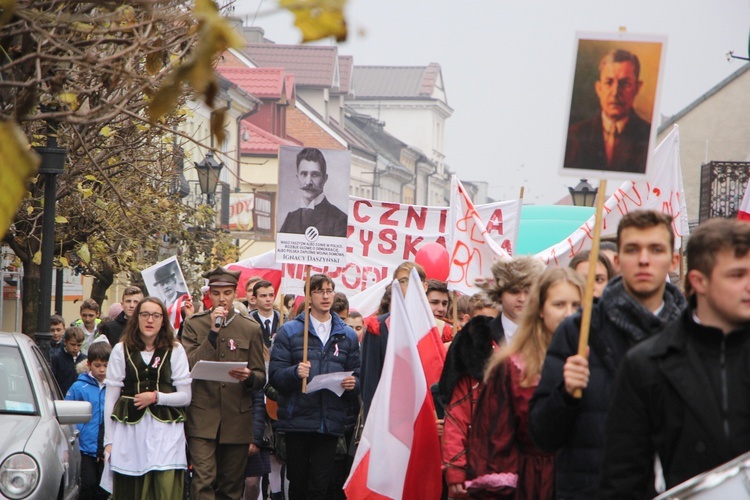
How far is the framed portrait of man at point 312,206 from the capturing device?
11953 mm

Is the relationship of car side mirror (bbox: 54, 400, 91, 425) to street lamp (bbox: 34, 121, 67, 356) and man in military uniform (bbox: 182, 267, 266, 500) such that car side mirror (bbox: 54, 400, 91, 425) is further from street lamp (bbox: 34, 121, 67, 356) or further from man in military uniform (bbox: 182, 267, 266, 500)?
street lamp (bbox: 34, 121, 67, 356)

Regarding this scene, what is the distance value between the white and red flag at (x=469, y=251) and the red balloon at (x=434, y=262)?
5.26ft

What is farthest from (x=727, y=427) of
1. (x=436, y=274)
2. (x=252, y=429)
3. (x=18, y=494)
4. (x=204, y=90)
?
(x=436, y=274)

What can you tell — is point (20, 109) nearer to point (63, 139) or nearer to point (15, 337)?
point (15, 337)

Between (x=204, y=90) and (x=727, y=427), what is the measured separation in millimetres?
2126

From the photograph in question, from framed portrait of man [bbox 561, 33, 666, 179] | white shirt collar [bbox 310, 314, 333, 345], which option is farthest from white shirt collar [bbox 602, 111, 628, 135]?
white shirt collar [bbox 310, 314, 333, 345]

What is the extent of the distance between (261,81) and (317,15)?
190 ft

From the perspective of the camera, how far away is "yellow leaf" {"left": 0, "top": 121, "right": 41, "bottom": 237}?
2416mm

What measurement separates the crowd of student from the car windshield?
1252 mm

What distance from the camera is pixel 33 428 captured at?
795 cm

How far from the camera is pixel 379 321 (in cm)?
1041

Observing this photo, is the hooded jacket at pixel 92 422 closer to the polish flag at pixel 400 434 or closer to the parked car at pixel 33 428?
the parked car at pixel 33 428

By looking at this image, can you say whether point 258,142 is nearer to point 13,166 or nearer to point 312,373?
point 312,373

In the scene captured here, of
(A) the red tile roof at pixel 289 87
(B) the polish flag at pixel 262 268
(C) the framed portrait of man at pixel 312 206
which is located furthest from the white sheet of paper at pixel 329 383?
(A) the red tile roof at pixel 289 87
